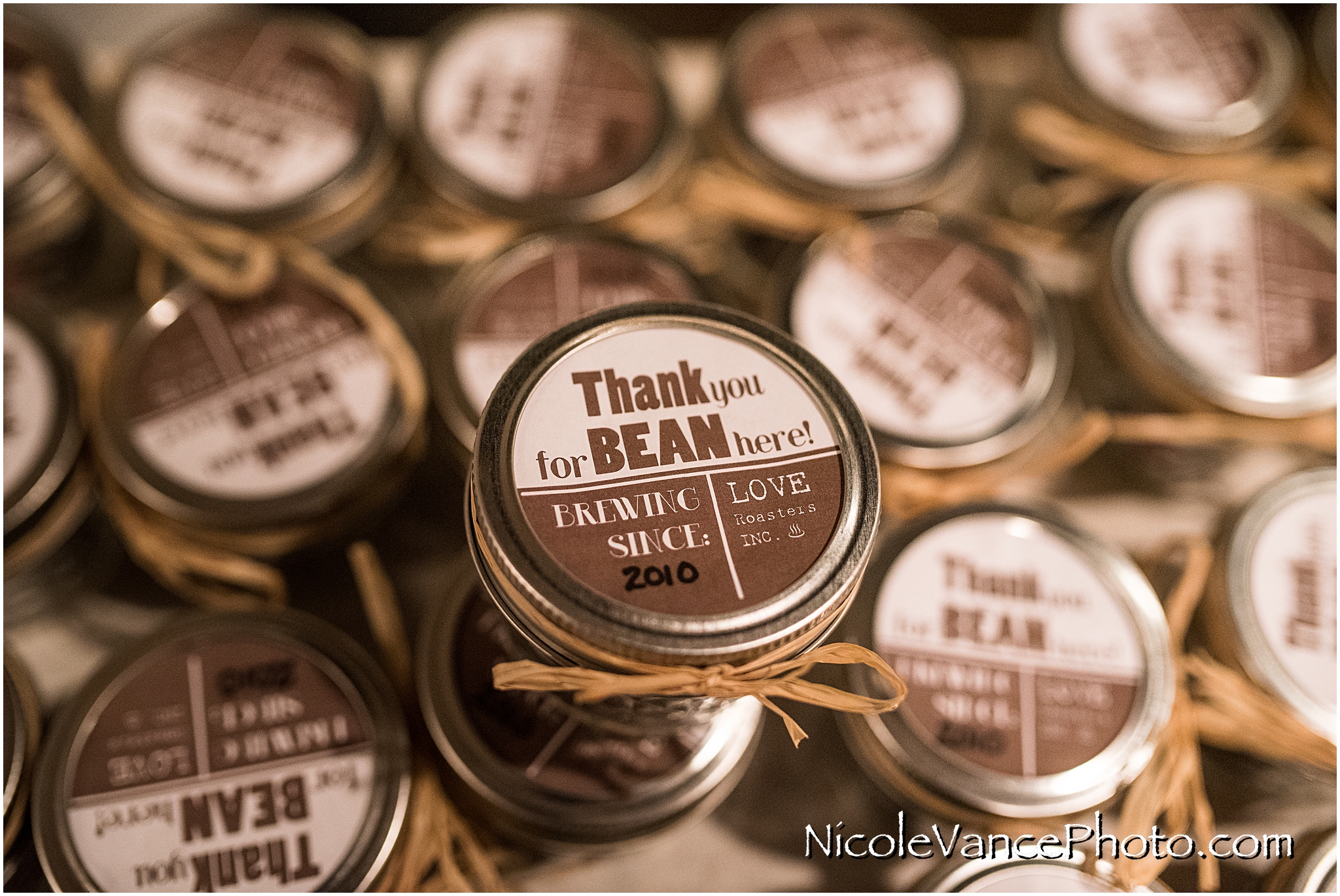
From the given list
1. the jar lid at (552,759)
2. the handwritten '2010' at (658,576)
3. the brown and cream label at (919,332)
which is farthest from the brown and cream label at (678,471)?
the brown and cream label at (919,332)

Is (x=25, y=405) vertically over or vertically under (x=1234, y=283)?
under

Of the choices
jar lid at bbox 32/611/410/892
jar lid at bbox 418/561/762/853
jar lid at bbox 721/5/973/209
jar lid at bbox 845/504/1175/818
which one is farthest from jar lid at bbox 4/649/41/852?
jar lid at bbox 721/5/973/209

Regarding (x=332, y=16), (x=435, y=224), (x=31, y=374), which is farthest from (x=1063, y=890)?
(x=332, y=16)

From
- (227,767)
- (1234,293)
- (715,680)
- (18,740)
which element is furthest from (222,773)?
(1234,293)

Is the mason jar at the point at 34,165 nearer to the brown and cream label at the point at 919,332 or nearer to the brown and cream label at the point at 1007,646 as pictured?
the brown and cream label at the point at 919,332

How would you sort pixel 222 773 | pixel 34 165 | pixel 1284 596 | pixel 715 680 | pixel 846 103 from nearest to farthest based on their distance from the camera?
pixel 715 680, pixel 222 773, pixel 1284 596, pixel 34 165, pixel 846 103

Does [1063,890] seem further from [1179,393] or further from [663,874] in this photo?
[1179,393]

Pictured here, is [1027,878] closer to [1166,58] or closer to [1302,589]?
[1302,589]
